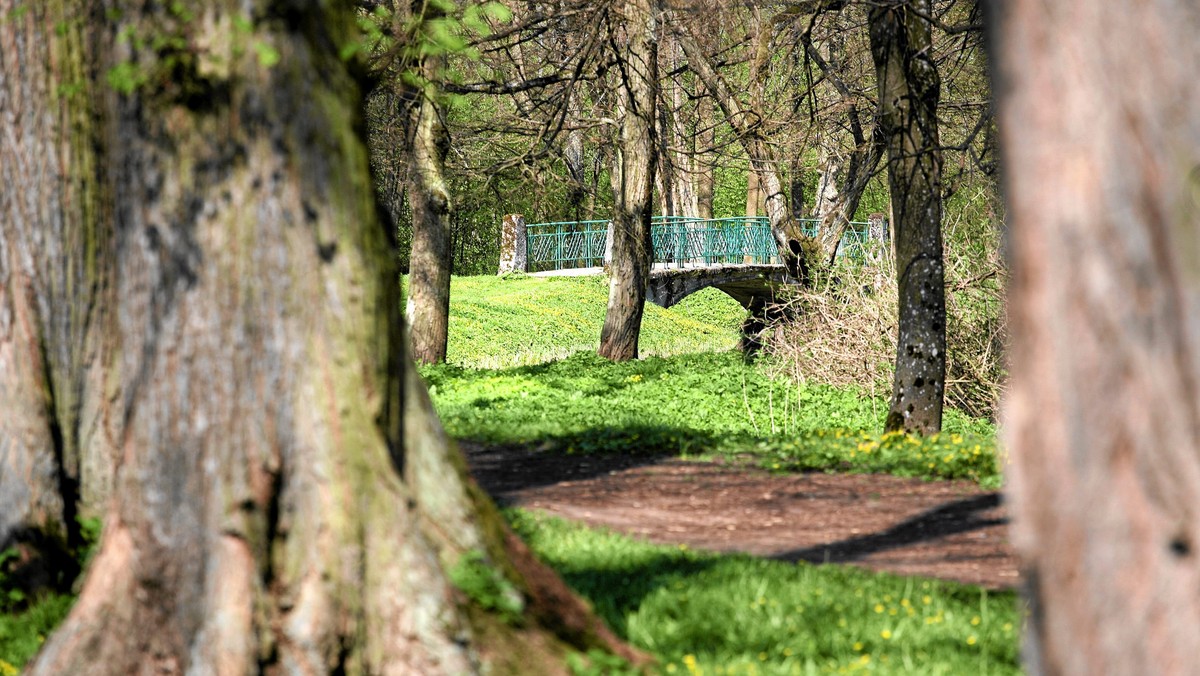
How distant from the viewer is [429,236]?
18.8 m

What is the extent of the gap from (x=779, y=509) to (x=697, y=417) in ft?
25.1

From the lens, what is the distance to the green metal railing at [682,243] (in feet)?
107

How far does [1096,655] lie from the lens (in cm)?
223

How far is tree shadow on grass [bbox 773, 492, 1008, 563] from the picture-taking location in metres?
7.20

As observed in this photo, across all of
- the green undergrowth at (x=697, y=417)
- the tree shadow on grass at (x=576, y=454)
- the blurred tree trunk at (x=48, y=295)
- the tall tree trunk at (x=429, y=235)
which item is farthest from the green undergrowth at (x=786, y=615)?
the tall tree trunk at (x=429, y=235)

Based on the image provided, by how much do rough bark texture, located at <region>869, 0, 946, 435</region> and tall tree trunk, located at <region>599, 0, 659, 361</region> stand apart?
6.38 meters

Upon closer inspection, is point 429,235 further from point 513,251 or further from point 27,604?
point 513,251

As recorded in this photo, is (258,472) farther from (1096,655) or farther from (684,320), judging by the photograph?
(684,320)

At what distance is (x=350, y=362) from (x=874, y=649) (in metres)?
2.41

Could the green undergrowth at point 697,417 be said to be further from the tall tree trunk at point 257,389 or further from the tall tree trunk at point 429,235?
the tall tree trunk at point 257,389

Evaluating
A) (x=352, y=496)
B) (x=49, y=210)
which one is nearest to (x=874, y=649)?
(x=352, y=496)

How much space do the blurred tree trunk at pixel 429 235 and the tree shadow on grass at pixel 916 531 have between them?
1129cm

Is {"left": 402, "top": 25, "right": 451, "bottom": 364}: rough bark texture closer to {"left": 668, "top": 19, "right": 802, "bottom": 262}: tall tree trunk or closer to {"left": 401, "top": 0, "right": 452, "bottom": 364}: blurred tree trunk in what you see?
{"left": 401, "top": 0, "right": 452, "bottom": 364}: blurred tree trunk

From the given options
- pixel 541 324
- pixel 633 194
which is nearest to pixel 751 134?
pixel 633 194
